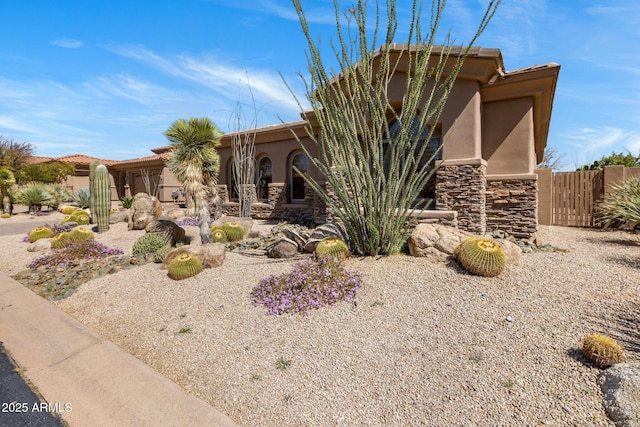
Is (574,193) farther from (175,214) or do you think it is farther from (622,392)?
(175,214)

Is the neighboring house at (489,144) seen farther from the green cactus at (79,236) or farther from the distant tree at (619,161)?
the distant tree at (619,161)

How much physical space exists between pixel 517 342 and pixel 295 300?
2621 millimetres

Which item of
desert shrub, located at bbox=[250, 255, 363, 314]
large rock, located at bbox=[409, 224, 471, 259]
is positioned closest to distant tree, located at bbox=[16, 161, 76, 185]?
desert shrub, located at bbox=[250, 255, 363, 314]

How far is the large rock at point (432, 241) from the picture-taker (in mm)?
5781

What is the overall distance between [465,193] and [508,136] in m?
2.43

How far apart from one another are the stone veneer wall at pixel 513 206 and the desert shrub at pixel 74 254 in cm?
1020

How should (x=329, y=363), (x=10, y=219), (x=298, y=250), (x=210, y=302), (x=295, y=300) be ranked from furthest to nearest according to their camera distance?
(x=10, y=219) < (x=298, y=250) < (x=210, y=302) < (x=295, y=300) < (x=329, y=363)

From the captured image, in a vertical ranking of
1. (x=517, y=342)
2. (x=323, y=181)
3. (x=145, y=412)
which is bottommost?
(x=145, y=412)

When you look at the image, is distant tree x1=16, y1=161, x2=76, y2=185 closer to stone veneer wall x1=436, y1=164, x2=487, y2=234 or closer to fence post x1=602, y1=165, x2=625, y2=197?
stone veneer wall x1=436, y1=164, x2=487, y2=234

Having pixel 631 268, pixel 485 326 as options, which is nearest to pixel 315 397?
pixel 485 326

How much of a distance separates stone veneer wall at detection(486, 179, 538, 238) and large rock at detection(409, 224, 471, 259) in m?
3.95

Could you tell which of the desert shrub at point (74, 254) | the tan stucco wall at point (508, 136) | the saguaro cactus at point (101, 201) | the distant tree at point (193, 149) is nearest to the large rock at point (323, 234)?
the distant tree at point (193, 149)

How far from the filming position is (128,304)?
5277mm

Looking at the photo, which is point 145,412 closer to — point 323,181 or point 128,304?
point 128,304
